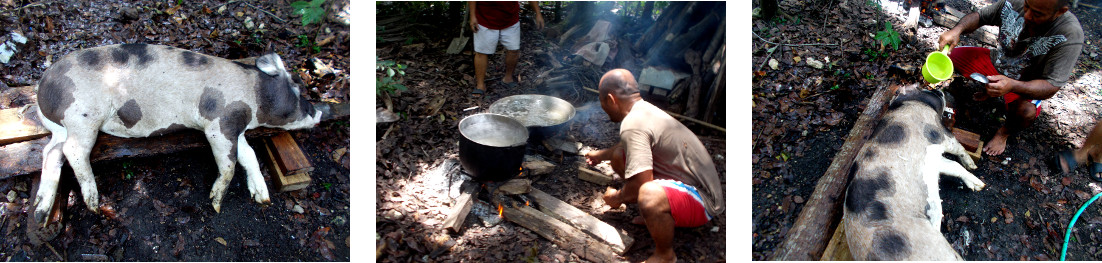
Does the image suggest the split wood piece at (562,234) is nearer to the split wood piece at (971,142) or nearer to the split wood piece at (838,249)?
the split wood piece at (838,249)

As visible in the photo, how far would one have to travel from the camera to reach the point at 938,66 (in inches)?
161

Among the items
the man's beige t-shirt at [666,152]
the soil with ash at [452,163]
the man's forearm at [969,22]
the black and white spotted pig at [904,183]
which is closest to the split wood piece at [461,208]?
the soil with ash at [452,163]

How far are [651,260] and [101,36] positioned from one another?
193 inches

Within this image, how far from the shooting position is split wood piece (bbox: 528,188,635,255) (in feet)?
10.3

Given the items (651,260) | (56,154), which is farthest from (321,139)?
(651,260)

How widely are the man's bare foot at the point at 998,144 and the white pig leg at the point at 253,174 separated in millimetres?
5558

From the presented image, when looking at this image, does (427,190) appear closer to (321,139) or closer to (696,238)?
(321,139)

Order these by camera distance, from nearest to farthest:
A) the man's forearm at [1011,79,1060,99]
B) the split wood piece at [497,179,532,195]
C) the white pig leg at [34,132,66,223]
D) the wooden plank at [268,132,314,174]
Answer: the white pig leg at [34,132,66,223], the split wood piece at [497,179,532,195], the wooden plank at [268,132,314,174], the man's forearm at [1011,79,1060,99]

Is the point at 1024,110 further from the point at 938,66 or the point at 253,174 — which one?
the point at 253,174

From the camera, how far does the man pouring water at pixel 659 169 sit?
3.03 m

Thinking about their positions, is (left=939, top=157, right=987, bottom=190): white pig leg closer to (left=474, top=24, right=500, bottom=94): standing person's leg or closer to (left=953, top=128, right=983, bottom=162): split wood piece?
(left=953, top=128, right=983, bottom=162): split wood piece

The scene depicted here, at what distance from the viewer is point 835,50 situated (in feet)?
16.6

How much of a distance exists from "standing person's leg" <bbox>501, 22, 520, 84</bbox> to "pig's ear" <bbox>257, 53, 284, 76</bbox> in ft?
6.09

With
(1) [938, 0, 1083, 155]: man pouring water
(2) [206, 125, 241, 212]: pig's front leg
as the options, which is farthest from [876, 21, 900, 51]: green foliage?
(2) [206, 125, 241, 212]: pig's front leg
